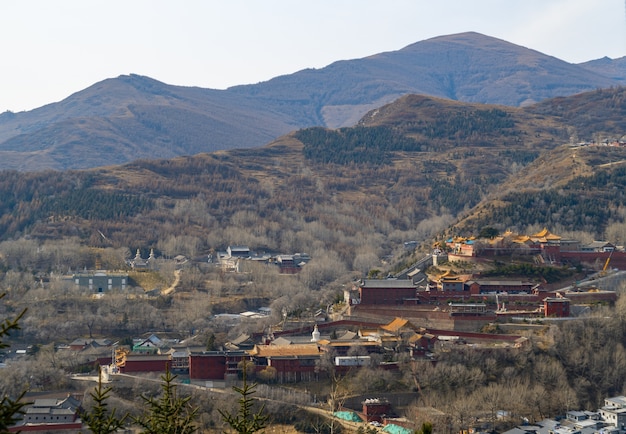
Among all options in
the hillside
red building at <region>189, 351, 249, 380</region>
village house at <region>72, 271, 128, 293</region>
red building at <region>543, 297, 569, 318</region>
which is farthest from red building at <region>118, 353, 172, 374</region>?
the hillside

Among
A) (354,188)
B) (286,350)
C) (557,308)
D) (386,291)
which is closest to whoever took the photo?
(286,350)

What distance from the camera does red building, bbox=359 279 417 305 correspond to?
263 feet

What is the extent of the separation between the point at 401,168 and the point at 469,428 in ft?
336

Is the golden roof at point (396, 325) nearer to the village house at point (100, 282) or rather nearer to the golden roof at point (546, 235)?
the golden roof at point (546, 235)

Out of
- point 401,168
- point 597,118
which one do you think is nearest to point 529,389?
point 401,168

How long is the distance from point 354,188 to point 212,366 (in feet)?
294

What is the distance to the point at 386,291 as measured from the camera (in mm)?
80625

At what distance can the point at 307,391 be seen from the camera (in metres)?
68.7

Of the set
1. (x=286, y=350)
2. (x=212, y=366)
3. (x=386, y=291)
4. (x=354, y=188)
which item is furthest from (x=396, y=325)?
(x=354, y=188)

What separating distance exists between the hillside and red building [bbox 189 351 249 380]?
3627 centimetres

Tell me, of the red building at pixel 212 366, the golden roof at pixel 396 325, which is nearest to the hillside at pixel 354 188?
the golden roof at pixel 396 325

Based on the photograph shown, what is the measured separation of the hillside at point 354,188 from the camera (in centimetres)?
11425

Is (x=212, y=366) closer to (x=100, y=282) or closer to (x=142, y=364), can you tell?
(x=142, y=364)

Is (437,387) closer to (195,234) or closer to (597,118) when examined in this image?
(195,234)
